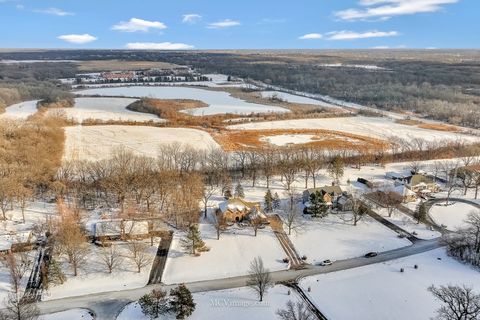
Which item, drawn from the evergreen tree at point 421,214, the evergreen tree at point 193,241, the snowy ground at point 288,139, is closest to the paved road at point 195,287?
the evergreen tree at point 193,241

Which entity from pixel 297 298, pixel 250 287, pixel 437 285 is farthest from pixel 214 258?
pixel 437 285

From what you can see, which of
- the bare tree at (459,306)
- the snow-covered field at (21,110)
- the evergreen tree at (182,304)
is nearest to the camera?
the bare tree at (459,306)

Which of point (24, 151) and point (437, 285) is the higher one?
point (24, 151)

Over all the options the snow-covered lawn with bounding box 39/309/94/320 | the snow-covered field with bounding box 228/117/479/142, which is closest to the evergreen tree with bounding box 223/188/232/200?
the snow-covered lawn with bounding box 39/309/94/320

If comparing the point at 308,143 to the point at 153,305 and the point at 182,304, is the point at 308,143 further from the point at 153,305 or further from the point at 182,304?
the point at 153,305

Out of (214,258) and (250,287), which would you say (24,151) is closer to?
(214,258)

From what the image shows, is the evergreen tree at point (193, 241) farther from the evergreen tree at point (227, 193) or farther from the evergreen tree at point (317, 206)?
the evergreen tree at point (317, 206)
